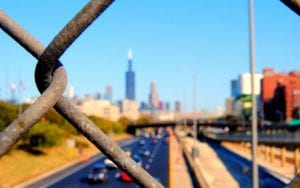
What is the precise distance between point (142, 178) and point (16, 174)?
5192cm

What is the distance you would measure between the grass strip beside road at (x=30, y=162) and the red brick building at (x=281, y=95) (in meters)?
63.2

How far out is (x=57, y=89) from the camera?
2.03 meters

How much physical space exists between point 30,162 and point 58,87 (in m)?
63.0

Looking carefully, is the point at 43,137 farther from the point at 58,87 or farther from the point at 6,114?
the point at 58,87

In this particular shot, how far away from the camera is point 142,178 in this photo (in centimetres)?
211

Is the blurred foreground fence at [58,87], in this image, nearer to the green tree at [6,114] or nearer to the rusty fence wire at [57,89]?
the rusty fence wire at [57,89]

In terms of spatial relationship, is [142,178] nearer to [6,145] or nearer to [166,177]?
[6,145]

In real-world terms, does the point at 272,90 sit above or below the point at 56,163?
above

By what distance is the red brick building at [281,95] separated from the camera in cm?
13750

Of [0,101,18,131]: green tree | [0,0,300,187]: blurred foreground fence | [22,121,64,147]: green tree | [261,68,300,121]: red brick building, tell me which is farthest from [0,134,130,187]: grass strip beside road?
[261,68,300,121]: red brick building

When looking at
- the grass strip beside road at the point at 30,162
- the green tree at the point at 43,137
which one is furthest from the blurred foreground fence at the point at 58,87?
the green tree at the point at 43,137

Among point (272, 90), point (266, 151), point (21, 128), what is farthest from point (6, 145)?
point (272, 90)

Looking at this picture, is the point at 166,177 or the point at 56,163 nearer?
the point at 166,177

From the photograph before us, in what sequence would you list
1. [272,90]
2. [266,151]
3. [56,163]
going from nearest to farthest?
[56,163], [266,151], [272,90]
